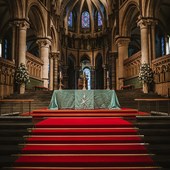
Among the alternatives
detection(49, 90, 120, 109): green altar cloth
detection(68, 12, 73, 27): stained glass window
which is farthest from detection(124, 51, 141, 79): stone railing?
detection(68, 12, 73, 27): stained glass window

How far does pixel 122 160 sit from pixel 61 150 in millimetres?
1375

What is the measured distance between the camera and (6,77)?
1459 cm

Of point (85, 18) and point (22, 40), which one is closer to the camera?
point (22, 40)

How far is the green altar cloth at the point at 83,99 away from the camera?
9609 millimetres

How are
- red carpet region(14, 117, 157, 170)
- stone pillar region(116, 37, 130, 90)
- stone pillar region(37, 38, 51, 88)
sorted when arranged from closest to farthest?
red carpet region(14, 117, 157, 170) < stone pillar region(116, 37, 130, 90) < stone pillar region(37, 38, 51, 88)

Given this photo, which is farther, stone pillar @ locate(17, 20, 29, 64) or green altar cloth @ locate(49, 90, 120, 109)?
stone pillar @ locate(17, 20, 29, 64)

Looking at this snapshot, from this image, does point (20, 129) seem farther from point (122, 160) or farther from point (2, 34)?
point (2, 34)

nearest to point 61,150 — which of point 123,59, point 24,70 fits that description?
point 24,70

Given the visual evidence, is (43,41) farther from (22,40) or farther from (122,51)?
(122,51)

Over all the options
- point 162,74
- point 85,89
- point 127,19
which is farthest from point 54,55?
point 85,89

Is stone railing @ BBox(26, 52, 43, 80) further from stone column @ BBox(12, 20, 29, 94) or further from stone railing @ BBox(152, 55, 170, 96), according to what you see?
stone railing @ BBox(152, 55, 170, 96)

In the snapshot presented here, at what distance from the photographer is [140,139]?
5375mm

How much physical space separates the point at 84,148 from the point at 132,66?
1615 centimetres

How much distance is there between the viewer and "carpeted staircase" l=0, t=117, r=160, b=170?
452 centimetres
